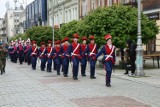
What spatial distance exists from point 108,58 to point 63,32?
24.8 m

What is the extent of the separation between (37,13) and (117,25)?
63942mm

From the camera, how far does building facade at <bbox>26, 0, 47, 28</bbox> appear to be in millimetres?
77312

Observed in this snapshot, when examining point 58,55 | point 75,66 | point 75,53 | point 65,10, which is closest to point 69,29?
point 58,55

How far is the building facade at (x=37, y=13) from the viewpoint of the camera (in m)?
77.3

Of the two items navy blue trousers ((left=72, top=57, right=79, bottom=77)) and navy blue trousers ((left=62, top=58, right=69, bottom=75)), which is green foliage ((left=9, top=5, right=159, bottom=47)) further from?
navy blue trousers ((left=72, top=57, right=79, bottom=77))

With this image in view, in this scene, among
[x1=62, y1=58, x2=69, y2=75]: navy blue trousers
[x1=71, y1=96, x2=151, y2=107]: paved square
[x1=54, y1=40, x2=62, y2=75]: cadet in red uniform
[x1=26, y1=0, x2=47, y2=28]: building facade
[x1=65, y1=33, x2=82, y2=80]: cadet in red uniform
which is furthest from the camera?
[x1=26, y1=0, x2=47, y2=28]: building facade

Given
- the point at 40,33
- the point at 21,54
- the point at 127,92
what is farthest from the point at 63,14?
the point at 127,92

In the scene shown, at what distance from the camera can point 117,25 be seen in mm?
22703

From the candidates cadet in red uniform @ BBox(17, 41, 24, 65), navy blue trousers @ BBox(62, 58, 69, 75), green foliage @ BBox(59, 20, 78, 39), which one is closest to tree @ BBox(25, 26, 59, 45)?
green foliage @ BBox(59, 20, 78, 39)

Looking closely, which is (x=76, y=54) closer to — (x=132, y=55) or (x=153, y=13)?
(x=132, y=55)

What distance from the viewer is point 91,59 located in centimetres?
1844

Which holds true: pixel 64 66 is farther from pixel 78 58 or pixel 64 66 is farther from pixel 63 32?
pixel 63 32

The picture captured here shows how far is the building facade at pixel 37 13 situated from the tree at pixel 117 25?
5420 centimetres

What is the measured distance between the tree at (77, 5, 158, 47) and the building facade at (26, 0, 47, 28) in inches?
2134
